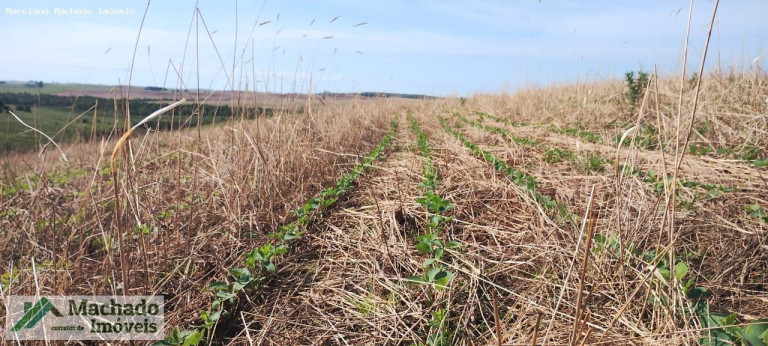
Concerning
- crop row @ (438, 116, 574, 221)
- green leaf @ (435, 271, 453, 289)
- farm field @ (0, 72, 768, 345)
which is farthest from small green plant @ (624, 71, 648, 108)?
green leaf @ (435, 271, 453, 289)

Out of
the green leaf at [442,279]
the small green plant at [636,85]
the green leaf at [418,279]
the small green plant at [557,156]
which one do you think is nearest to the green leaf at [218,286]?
the green leaf at [418,279]

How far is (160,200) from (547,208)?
2.09 m

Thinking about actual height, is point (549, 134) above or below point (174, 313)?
above

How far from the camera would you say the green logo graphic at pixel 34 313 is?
4.46ft

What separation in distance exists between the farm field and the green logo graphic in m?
0.08

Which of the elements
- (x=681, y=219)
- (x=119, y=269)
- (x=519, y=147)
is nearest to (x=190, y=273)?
(x=119, y=269)

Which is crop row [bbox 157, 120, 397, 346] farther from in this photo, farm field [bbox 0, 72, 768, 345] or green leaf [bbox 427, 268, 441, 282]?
green leaf [bbox 427, 268, 441, 282]

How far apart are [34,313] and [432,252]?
1.40 m

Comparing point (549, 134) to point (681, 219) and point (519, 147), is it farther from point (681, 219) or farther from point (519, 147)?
point (681, 219)

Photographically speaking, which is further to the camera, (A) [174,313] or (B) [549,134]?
(B) [549,134]

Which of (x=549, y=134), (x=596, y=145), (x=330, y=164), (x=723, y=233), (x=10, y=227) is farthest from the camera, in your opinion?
Answer: (x=549, y=134)

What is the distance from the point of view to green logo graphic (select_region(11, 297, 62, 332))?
136cm

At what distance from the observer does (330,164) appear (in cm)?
345

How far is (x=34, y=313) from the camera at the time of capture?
1.40 meters
